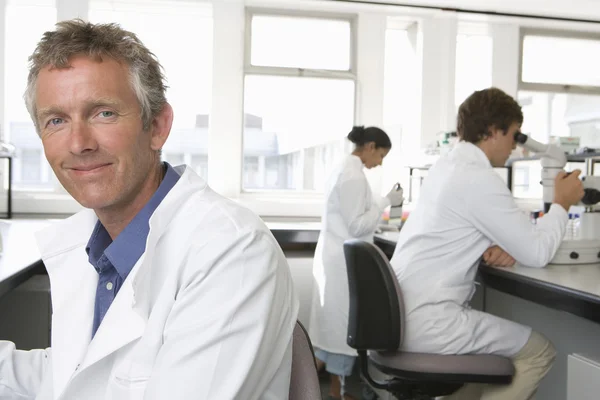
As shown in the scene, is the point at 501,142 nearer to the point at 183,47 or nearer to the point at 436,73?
the point at 436,73

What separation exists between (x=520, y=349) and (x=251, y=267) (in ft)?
4.61

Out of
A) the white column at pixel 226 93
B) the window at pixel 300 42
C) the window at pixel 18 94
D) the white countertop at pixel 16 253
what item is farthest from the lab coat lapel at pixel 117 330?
the window at pixel 300 42

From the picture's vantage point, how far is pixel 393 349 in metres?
1.83

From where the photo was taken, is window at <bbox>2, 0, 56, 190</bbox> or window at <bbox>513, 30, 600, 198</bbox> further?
window at <bbox>513, 30, 600, 198</bbox>

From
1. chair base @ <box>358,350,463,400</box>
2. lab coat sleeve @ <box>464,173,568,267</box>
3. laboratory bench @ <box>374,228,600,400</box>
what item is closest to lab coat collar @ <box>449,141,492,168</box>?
lab coat sleeve @ <box>464,173,568,267</box>

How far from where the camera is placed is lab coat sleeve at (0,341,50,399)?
1017 mm

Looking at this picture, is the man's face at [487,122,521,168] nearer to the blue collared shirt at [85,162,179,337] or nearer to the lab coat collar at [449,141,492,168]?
the lab coat collar at [449,141,492,168]

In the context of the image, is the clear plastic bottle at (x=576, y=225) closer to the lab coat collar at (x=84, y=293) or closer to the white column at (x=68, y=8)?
the lab coat collar at (x=84, y=293)

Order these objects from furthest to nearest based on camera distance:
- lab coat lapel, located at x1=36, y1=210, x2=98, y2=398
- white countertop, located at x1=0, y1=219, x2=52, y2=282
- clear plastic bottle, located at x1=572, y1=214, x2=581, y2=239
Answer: clear plastic bottle, located at x1=572, y1=214, x2=581, y2=239, white countertop, located at x1=0, y1=219, x2=52, y2=282, lab coat lapel, located at x1=36, y1=210, x2=98, y2=398

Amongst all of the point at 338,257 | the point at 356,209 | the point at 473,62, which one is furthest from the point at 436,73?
the point at 338,257

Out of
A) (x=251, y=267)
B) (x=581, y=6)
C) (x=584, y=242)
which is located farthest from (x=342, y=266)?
(x=581, y=6)

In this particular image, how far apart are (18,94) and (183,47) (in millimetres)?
1368

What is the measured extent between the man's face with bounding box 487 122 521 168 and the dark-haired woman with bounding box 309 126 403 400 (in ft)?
3.46

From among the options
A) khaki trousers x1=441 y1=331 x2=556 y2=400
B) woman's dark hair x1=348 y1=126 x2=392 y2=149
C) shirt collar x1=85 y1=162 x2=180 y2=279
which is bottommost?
khaki trousers x1=441 y1=331 x2=556 y2=400
